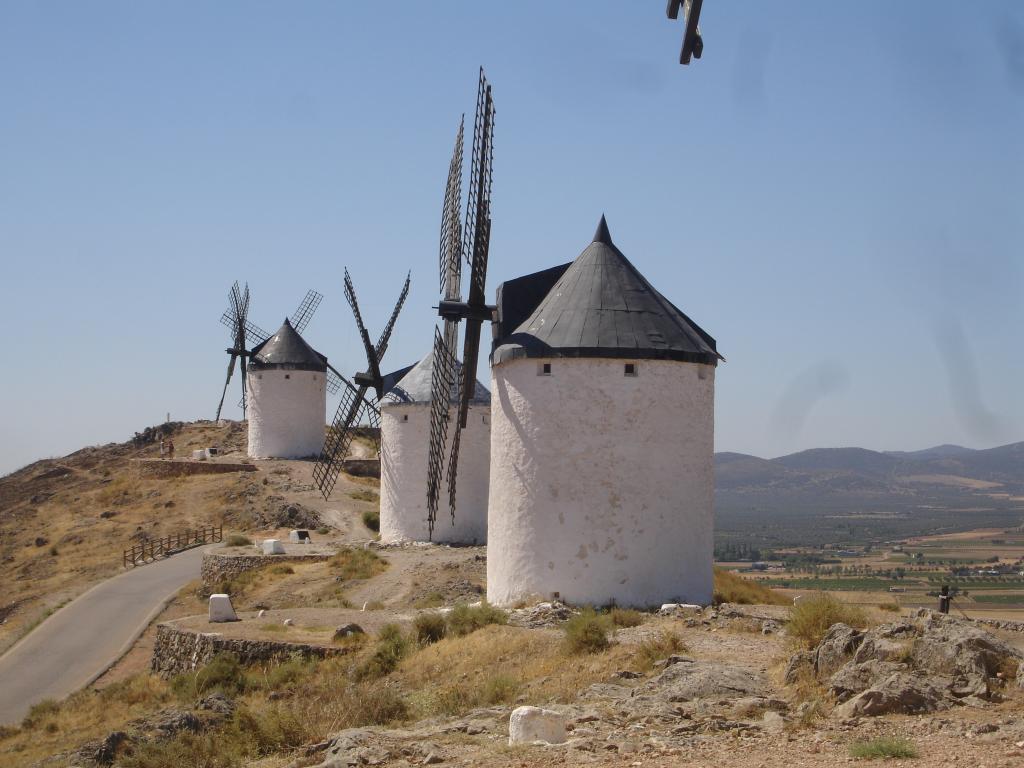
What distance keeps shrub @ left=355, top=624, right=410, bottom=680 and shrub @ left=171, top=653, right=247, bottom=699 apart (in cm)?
177

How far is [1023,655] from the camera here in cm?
1031

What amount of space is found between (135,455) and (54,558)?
17.5 meters

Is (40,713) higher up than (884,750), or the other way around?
(884,750)

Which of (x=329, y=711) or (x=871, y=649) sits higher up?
(x=871, y=649)

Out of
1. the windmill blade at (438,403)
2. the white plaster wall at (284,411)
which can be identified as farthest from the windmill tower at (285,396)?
the windmill blade at (438,403)

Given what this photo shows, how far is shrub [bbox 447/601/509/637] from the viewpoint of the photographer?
51.7 ft

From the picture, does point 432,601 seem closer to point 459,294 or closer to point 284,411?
point 459,294

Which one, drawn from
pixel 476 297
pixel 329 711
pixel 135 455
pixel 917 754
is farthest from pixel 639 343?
pixel 135 455

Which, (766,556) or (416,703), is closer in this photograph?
(416,703)

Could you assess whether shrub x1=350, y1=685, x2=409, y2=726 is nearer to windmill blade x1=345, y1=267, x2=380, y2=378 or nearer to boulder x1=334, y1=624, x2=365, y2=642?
boulder x1=334, y1=624, x2=365, y2=642

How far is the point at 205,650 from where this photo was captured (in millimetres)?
17297

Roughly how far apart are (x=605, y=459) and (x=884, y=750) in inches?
339

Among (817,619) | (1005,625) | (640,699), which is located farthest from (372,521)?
(640,699)

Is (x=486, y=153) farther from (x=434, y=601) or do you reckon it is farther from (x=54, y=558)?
(x=54, y=558)
